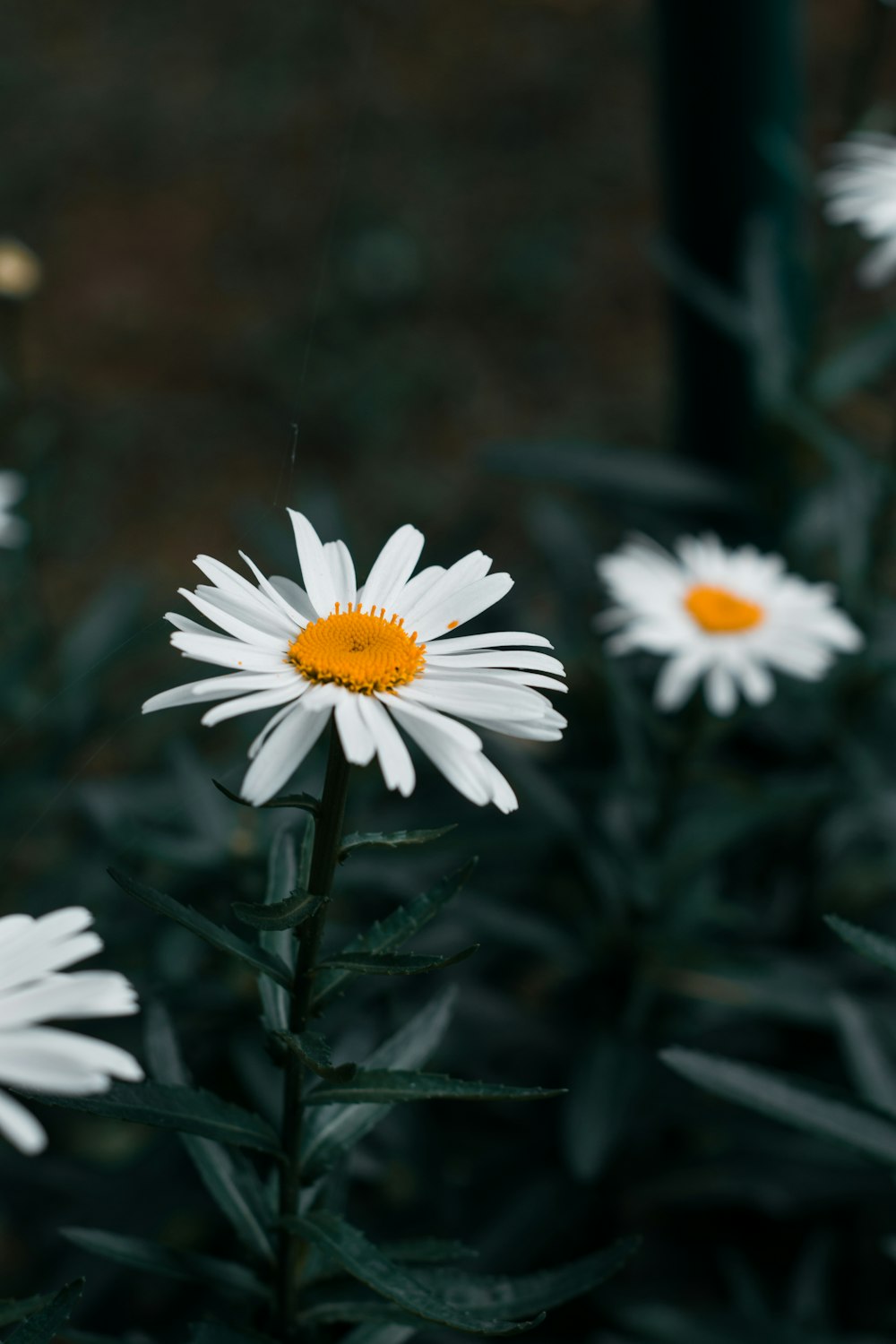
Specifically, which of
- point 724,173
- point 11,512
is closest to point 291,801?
point 11,512

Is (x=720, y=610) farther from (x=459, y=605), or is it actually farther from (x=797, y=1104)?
(x=459, y=605)

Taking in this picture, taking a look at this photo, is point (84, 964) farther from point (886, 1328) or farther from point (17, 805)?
point (886, 1328)

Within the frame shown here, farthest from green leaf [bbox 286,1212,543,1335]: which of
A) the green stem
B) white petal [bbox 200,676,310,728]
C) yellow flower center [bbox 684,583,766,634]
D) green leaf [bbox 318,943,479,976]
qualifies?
yellow flower center [bbox 684,583,766,634]

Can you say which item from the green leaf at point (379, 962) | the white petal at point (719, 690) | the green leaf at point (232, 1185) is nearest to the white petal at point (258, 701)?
the green leaf at point (379, 962)

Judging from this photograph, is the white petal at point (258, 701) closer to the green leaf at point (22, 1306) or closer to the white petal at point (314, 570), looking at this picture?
the white petal at point (314, 570)

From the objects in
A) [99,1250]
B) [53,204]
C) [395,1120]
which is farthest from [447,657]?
[53,204]
